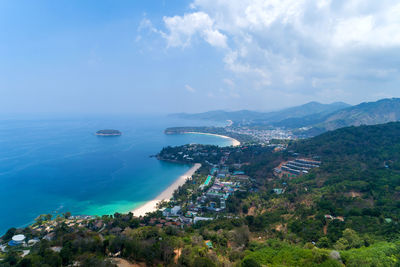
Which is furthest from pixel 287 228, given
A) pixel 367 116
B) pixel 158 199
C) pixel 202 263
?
pixel 367 116

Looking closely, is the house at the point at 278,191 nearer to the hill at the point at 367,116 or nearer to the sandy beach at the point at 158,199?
the sandy beach at the point at 158,199

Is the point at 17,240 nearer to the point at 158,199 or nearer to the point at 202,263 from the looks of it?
the point at 158,199

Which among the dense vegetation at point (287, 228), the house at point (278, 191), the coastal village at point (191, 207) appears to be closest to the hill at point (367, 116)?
the dense vegetation at point (287, 228)

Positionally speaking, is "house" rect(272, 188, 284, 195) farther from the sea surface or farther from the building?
the building

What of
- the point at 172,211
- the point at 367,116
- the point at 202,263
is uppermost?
the point at 367,116

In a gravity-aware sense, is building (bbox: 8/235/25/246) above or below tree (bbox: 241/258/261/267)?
below

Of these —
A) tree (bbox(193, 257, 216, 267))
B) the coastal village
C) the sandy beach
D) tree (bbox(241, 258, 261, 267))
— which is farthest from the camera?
the sandy beach

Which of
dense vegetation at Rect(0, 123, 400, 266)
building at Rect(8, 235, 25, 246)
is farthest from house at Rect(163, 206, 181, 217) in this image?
building at Rect(8, 235, 25, 246)

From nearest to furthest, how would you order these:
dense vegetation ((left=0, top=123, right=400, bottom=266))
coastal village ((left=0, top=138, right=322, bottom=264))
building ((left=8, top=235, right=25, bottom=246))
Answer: dense vegetation ((left=0, top=123, right=400, bottom=266)), building ((left=8, top=235, right=25, bottom=246)), coastal village ((left=0, top=138, right=322, bottom=264))
